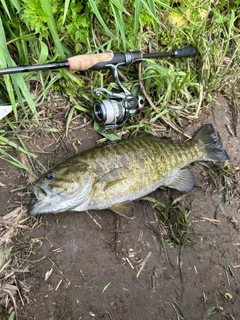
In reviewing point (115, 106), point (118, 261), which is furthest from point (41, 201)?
point (115, 106)

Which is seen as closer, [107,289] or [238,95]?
[107,289]

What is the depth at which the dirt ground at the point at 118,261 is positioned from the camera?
3.03 meters

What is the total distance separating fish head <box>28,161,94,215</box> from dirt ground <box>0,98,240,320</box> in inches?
12.8

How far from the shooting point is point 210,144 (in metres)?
3.72

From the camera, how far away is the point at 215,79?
4.14 metres

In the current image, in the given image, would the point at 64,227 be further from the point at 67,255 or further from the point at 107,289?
the point at 107,289

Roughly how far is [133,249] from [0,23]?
240 cm

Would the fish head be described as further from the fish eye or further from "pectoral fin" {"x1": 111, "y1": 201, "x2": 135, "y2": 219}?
"pectoral fin" {"x1": 111, "y1": 201, "x2": 135, "y2": 219}

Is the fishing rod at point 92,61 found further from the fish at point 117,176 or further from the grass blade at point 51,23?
the fish at point 117,176

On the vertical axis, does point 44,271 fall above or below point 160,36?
below

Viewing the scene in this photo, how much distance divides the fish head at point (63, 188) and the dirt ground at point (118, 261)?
324 millimetres

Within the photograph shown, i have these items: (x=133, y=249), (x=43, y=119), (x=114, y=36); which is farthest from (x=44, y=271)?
(x=114, y=36)

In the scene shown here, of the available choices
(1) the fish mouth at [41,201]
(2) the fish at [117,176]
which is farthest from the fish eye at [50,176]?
(1) the fish mouth at [41,201]

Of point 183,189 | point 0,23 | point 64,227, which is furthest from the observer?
point 183,189
